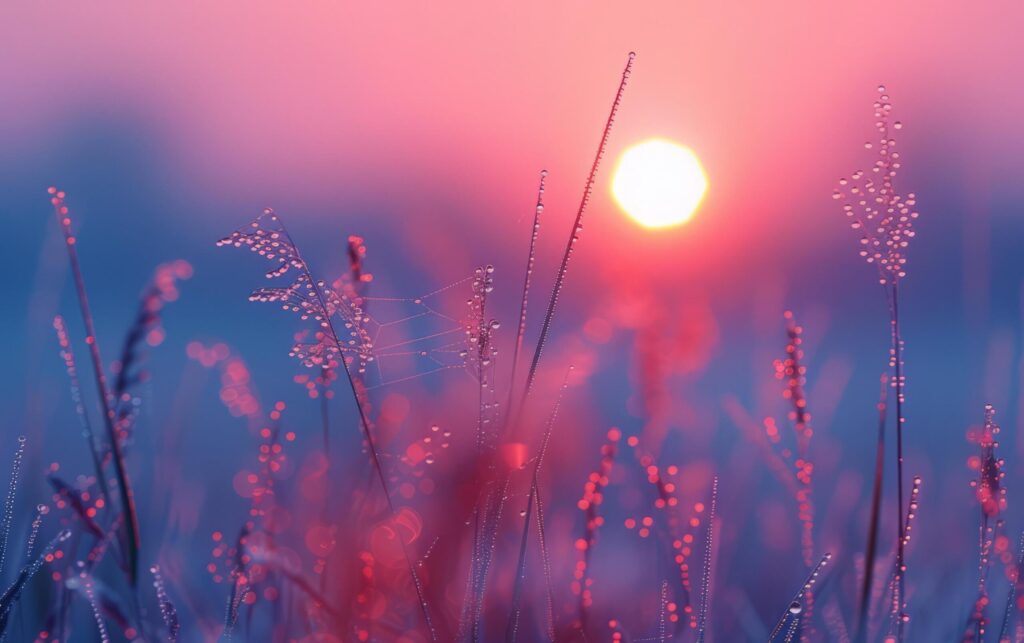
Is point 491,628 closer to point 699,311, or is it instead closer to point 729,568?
point 729,568

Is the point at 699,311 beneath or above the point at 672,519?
above

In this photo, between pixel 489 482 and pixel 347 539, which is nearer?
pixel 489 482

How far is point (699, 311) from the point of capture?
7.11 ft

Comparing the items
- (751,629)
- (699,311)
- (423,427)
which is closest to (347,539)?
(423,427)

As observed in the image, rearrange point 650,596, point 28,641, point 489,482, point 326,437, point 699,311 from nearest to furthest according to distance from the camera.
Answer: point 489,482 < point 28,641 < point 326,437 < point 650,596 < point 699,311

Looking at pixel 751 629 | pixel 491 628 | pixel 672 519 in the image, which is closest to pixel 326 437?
pixel 491 628

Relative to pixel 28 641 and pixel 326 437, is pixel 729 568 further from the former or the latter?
pixel 28 641

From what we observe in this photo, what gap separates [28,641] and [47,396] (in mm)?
626

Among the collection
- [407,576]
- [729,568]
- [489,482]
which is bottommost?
[729,568]

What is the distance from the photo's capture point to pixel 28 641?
1349 millimetres

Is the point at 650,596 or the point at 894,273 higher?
the point at 894,273

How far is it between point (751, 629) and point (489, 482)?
0.55 metres

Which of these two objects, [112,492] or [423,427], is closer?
[112,492]

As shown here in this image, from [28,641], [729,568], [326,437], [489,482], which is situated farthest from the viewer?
[729,568]
